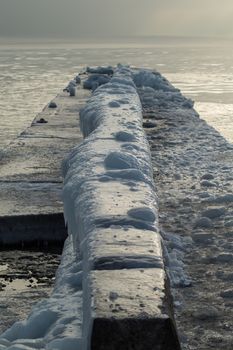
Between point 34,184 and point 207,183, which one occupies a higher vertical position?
point 207,183

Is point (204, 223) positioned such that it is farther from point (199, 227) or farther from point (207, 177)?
point (207, 177)

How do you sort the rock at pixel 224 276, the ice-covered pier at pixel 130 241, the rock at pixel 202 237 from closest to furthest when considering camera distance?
the ice-covered pier at pixel 130 241
the rock at pixel 224 276
the rock at pixel 202 237

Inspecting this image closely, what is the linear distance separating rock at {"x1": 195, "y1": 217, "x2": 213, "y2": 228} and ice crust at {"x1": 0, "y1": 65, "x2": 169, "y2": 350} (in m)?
0.39

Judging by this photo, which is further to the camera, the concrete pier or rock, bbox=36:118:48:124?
rock, bbox=36:118:48:124

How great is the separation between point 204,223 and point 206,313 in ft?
3.98

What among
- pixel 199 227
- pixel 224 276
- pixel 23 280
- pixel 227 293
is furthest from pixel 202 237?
pixel 23 280

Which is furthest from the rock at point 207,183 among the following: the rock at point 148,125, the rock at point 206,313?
the rock at point 148,125

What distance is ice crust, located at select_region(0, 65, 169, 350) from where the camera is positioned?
263 centimetres

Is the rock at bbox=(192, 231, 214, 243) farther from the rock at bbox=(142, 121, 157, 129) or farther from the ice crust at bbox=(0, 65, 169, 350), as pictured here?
the rock at bbox=(142, 121, 157, 129)

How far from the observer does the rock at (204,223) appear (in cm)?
404

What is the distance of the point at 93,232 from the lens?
300 cm

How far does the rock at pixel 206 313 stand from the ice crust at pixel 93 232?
1.02 feet

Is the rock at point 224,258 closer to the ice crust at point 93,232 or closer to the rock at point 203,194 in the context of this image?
the ice crust at point 93,232

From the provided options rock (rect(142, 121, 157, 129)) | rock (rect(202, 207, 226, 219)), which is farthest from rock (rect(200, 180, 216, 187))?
rock (rect(142, 121, 157, 129))
